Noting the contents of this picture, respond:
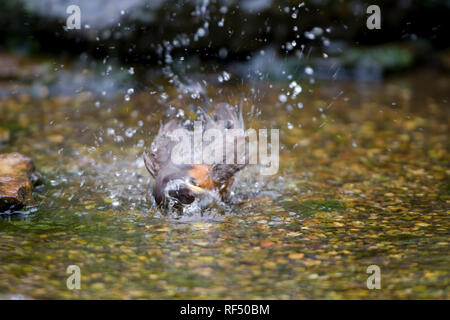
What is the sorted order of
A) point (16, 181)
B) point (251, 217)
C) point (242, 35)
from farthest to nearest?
point (242, 35), point (16, 181), point (251, 217)

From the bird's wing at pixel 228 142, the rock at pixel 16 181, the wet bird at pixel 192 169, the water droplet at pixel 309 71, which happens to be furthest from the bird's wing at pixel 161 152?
the water droplet at pixel 309 71

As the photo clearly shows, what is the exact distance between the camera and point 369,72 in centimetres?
784

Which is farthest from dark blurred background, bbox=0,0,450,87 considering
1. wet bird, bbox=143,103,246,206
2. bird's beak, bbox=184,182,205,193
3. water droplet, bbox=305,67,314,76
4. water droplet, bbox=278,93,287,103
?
bird's beak, bbox=184,182,205,193

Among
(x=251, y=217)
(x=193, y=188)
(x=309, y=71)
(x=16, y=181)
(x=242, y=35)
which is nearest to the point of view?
(x=193, y=188)

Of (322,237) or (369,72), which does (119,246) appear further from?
(369,72)

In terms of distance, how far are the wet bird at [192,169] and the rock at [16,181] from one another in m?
0.83

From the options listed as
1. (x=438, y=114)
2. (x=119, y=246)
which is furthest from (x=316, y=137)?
(x=119, y=246)

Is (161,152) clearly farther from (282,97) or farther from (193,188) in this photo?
(282,97)

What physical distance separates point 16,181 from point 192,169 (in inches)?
47.6

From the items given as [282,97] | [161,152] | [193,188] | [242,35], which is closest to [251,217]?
[193,188]

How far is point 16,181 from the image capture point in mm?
3900

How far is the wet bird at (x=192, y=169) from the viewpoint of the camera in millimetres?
3539

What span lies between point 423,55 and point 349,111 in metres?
2.11

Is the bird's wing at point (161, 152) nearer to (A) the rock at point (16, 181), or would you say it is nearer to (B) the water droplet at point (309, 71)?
(A) the rock at point (16, 181)
